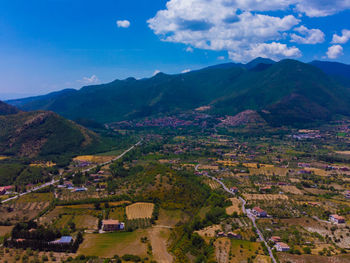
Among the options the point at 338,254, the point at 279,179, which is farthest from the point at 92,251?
the point at 279,179

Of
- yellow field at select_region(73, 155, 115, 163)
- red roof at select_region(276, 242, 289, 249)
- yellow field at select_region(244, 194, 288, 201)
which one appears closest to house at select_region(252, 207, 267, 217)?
yellow field at select_region(244, 194, 288, 201)

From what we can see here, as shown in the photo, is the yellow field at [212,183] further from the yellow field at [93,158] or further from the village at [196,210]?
the yellow field at [93,158]

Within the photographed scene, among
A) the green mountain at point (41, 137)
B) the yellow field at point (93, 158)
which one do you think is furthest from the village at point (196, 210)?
the green mountain at point (41, 137)

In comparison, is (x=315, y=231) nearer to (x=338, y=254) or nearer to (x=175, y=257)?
→ (x=338, y=254)

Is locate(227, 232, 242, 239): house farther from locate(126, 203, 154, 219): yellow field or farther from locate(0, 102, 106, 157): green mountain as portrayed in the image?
locate(0, 102, 106, 157): green mountain

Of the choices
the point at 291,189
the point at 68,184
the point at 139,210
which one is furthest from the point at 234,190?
the point at 68,184

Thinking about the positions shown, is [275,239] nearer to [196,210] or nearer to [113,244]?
[196,210]
